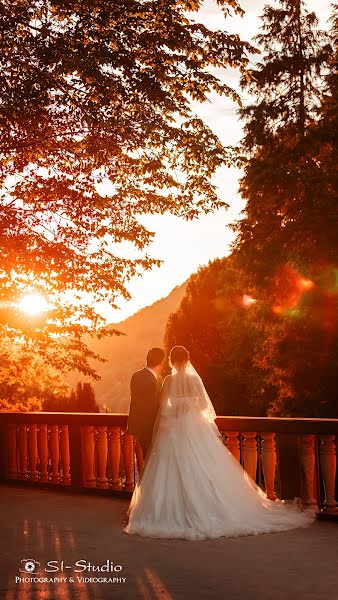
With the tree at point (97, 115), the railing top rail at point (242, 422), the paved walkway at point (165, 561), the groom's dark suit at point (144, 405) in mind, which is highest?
the tree at point (97, 115)

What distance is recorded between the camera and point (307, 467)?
32.5 ft

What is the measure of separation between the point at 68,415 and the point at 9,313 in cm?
752

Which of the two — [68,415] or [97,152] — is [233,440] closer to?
[68,415]

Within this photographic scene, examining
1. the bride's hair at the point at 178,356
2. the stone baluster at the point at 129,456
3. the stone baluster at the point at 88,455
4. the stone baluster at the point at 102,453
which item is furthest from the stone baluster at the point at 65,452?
the bride's hair at the point at 178,356

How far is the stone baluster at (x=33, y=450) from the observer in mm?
13422

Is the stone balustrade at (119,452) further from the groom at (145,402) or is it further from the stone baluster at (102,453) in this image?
the groom at (145,402)

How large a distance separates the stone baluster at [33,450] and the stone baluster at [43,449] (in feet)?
0.59

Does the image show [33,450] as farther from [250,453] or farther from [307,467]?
[307,467]

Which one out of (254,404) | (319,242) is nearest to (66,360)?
(319,242)

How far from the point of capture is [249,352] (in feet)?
149

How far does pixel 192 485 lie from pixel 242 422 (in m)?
1.50

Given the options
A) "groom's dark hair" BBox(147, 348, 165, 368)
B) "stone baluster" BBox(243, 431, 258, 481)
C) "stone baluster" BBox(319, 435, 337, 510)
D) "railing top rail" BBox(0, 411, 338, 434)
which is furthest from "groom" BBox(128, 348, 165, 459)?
"stone baluster" BBox(319, 435, 337, 510)

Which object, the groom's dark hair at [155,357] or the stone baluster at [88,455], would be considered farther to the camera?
the stone baluster at [88,455]

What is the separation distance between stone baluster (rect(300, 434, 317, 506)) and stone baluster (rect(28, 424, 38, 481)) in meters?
5.09
